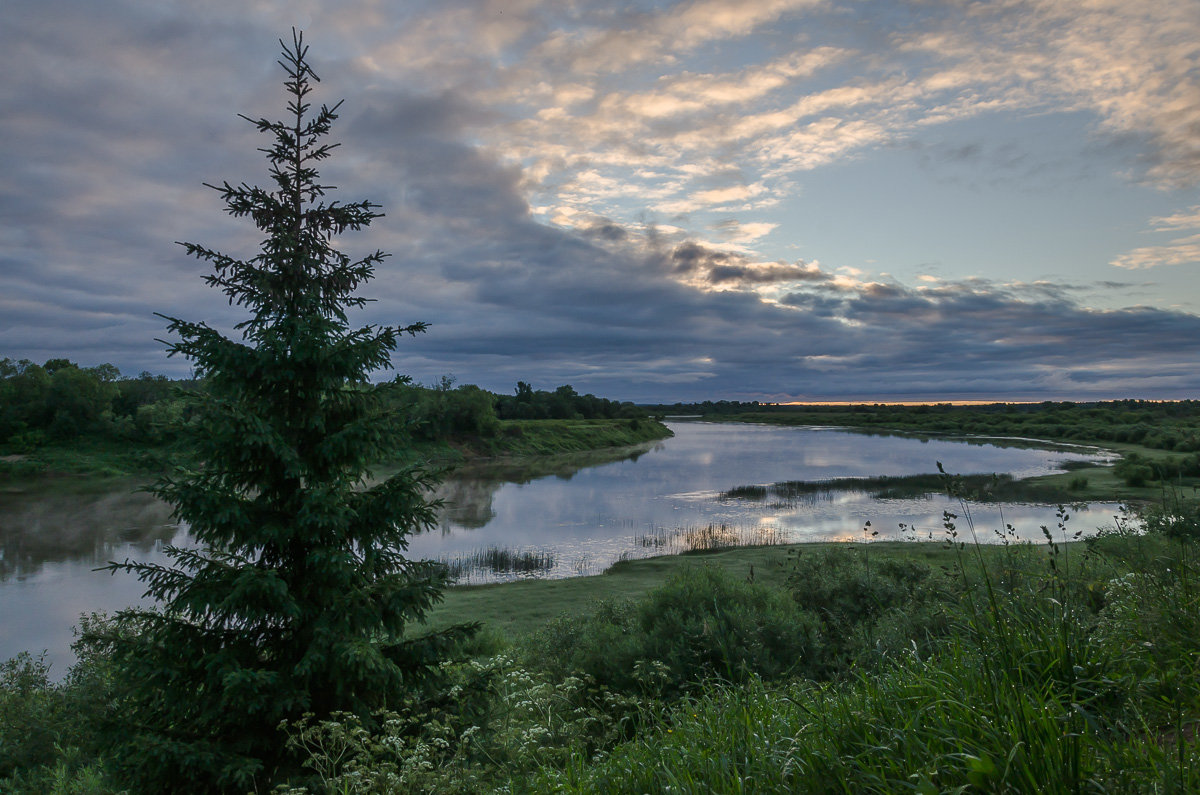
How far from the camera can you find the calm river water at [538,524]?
19.0 m

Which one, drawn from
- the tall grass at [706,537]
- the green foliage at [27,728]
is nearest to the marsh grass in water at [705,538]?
the tall grass at [706,537]

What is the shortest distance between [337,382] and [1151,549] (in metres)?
10.0

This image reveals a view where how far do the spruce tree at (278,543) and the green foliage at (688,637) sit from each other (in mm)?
3367

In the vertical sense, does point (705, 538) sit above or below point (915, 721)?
below

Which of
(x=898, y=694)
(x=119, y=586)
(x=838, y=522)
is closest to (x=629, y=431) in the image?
(x=838, y=522)

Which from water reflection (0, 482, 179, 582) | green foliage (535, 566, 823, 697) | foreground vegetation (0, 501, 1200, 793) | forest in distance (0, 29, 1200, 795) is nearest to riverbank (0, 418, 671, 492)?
forest in distance (0, 29, 1200, 795)

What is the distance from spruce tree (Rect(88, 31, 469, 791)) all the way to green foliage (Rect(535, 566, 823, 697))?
11.0 ft

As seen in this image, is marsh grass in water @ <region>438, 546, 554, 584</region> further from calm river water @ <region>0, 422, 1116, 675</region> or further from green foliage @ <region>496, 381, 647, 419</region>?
green foliage @ <region>496, 381, 647, 419</region>

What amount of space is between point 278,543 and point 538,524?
24751 millimetres

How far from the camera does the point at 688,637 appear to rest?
27.2 ft

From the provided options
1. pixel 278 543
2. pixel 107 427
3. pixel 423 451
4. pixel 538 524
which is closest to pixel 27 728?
pixel 278 543

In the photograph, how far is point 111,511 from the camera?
33.0m

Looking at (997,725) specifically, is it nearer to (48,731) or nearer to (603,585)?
(48,731)

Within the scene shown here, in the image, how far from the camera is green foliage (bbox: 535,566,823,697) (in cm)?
892
